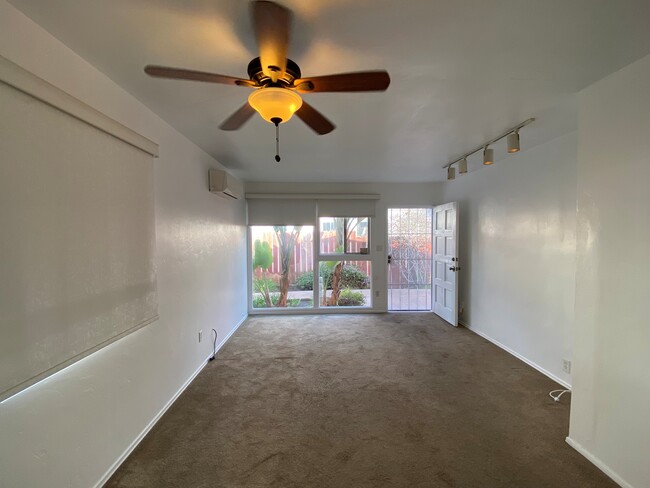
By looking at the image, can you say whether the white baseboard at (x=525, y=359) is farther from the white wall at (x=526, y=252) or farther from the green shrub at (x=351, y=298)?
the green shrub at (x=351, y=298)

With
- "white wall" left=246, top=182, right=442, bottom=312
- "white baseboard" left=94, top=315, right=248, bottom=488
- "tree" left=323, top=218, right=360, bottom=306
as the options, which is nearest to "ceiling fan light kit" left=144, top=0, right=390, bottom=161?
"white baseboard" left=94, top=315, right=248, bottom=488

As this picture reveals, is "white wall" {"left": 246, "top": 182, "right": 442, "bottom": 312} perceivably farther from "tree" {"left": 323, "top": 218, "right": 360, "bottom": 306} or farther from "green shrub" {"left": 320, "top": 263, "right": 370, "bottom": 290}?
"tree" {"left": 323, "top": 218, "right": 360, "bottom": 306}

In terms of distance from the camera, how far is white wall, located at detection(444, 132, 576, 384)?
264cm

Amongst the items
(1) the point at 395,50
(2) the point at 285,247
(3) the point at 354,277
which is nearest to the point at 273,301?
(2) the point at 285,247

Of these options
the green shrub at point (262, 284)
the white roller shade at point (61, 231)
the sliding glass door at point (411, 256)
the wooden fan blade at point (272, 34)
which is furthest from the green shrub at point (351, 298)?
the wooden fan blade at point (272, 34)

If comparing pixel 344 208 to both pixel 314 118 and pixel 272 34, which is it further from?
pixel 272 34

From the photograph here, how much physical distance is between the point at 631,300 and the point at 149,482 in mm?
2907

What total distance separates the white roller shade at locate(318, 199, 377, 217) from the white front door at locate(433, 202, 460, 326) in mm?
1198

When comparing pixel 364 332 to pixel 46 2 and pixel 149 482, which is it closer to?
pixel 149 482

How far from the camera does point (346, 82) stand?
122 centimetres

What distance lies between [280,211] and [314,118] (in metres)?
3.46

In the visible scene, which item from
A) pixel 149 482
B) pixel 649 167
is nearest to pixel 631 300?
pixel 649 167

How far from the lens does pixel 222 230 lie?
367cm

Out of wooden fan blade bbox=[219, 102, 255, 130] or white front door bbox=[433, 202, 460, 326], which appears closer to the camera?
wooden fan blade bbox=[219, 102, 255, 130]
